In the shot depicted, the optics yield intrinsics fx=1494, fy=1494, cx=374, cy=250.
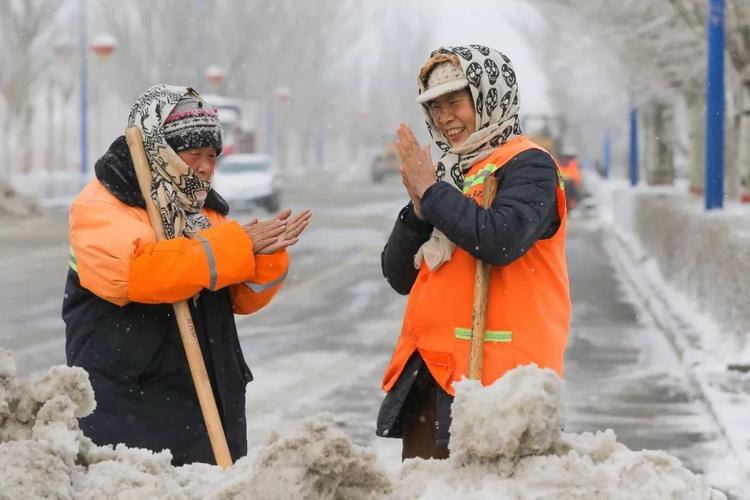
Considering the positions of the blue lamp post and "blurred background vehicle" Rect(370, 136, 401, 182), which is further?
"blurred background vehicle" Rect(370, 136, 401, 182)

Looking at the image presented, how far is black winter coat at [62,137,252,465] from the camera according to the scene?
3.76 metres

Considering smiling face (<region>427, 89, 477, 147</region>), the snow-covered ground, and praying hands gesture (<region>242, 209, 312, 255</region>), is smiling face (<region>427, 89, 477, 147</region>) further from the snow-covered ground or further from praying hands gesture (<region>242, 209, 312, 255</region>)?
the snow-covered ground

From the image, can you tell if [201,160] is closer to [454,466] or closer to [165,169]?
[165,169]

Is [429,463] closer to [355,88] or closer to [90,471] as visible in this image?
[90,471]

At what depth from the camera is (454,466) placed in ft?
8.93

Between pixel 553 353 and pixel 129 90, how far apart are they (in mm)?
63292

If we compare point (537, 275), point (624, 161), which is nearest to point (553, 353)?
point (537, 275)

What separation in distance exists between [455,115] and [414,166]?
21 cm

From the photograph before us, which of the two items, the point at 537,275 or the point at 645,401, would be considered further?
the point at 645,401

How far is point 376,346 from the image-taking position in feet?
38.9

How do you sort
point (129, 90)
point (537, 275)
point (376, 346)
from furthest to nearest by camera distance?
point (129, 90) → point (376, 346) → point (537, 275)

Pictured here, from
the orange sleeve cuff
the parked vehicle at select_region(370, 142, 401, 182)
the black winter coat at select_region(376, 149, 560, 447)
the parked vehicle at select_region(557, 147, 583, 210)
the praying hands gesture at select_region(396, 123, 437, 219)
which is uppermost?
the praying hands gesture at select_region(396, 123, 437, 219)

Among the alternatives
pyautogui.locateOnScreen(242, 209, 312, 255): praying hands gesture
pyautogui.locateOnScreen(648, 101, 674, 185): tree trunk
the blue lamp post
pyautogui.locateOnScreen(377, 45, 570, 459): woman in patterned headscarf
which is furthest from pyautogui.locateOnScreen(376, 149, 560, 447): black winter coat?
pyautogui.locateOnScreen(648, 101, 674, 185): tree trunk

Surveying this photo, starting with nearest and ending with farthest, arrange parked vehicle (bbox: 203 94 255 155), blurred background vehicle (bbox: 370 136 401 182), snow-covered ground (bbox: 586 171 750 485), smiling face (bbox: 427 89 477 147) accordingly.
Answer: smiling face (bbox: 427 89 477 147) → snow-covered ground (bbox: 586 171 750 485) → parked vehicle (bbox: 203 94 255 155) → blurred background vehicle (bbox: 370 136 401 182)
